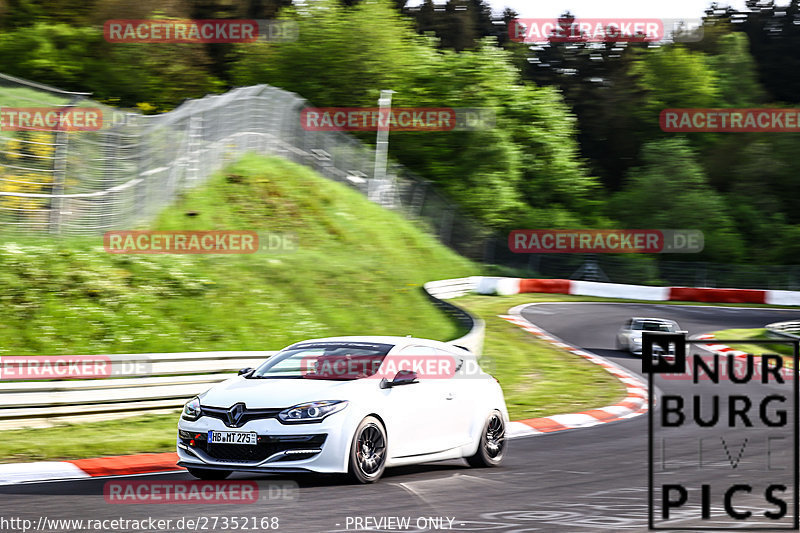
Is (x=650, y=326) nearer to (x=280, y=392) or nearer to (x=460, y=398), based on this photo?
(x=460, y=398)

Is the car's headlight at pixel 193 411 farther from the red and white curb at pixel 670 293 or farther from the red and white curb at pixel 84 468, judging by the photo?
the red and white curb at pixel 670 293

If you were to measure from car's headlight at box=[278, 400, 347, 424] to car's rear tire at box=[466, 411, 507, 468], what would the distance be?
Result: 234cm

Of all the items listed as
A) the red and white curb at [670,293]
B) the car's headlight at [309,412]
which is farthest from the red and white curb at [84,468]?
the red and white curb at [670,293]

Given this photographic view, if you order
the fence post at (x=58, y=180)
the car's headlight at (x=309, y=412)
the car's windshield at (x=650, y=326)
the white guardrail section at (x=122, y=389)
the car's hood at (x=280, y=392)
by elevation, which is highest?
the fence post at (x=58, y=180)

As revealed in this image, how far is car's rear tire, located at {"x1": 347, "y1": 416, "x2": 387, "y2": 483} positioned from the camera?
8.79 metres

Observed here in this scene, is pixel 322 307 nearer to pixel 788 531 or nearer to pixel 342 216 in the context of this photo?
pixel 342 216

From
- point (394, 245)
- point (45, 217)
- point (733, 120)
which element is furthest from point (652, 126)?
point (45, 217)

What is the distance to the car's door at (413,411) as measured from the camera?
9398 millimetres

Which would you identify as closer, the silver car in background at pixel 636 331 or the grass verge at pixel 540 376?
the grass verge at pixel 540 376

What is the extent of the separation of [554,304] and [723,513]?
103 feet

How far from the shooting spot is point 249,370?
10125 mm

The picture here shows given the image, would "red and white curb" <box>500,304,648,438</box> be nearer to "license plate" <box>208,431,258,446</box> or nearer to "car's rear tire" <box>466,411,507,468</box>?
"car's rear tire" <box>466,411,507,468</box>

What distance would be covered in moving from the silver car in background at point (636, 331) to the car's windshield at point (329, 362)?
56.8ft

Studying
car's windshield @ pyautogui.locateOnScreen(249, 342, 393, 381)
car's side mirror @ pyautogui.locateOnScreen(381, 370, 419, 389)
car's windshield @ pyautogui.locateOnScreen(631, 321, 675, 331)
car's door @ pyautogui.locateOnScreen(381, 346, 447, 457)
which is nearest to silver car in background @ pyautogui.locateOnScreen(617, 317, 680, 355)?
car's windshield @ pyautogui.locateOnScreen(631, 321, 675, 331)
